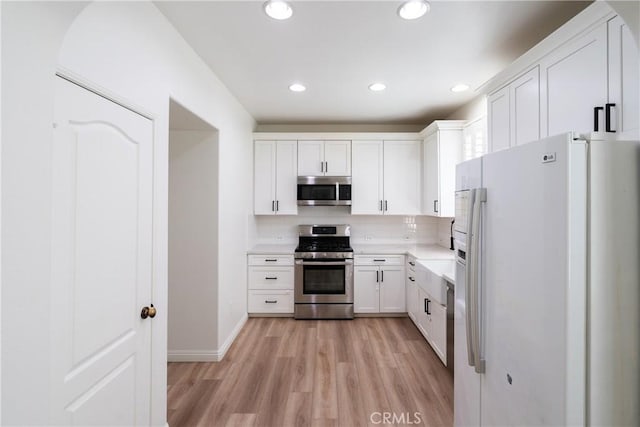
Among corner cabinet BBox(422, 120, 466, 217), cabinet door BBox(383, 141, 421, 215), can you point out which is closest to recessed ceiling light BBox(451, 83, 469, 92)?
corner cabinet BBox(422, 120, 466, 217)

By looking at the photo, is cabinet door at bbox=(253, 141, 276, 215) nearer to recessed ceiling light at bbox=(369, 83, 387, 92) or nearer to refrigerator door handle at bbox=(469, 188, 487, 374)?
recessed ceiling light at bbox=(369, 83, 387, 92)

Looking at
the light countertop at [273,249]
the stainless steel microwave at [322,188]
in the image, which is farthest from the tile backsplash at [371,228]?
the stainless steel microwave at [322,188]

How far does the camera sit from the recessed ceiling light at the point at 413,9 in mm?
1679

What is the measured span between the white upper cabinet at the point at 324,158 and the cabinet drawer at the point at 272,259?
1.14 metres

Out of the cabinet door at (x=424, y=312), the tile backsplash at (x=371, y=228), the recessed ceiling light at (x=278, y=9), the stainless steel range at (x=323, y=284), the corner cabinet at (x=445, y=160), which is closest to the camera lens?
the recessed ceiling light at (x=278, y=9)

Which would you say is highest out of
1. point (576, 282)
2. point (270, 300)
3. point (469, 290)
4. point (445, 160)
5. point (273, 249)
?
point (445, 160)

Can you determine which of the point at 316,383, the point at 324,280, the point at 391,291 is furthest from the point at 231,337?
the point at 391,291

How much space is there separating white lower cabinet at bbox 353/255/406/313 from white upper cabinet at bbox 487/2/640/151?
7.24 feet

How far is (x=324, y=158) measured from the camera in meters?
4.09

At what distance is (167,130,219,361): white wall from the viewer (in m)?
2.76

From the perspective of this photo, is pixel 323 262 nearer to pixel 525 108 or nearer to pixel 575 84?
pixel 525 108

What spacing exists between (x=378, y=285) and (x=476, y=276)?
8.48ft

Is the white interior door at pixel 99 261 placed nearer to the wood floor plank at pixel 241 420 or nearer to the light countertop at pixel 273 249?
the wood floor plank at pixel 241 420

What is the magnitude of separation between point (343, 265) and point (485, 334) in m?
2.51
